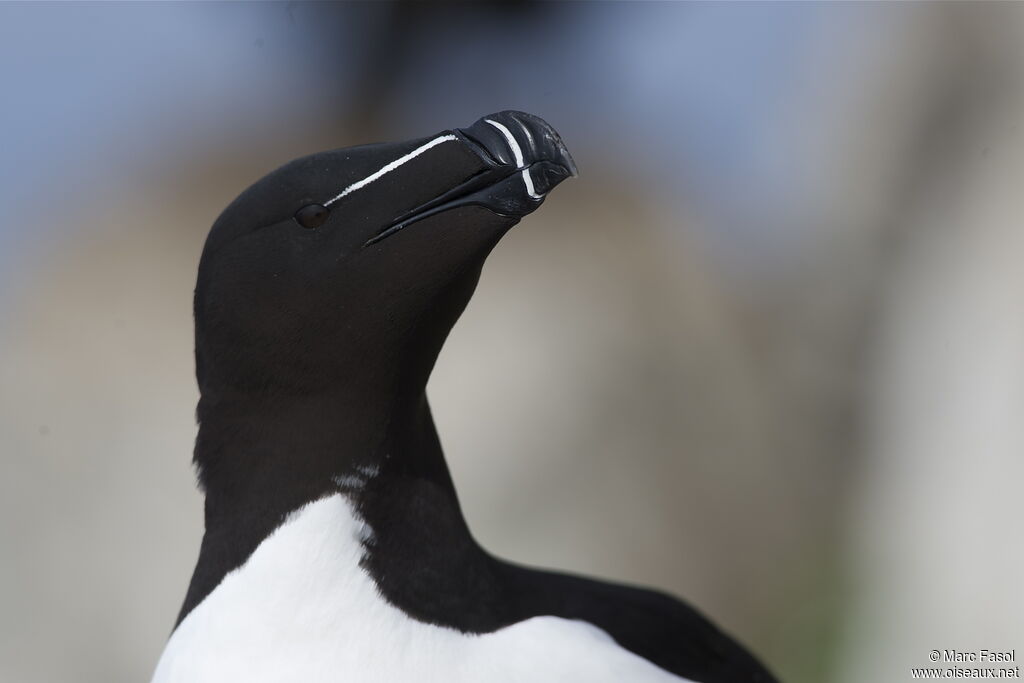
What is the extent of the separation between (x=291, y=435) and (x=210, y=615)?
360mm

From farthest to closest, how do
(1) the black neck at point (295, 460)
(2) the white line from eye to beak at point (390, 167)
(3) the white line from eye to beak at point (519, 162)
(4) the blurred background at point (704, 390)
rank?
(4) the blurred background at point (704, 390) → (1) the black neck at point (295, 460) → (2) the white line from eye to beak at point (390, 167) → (3) the white line from eye to beak at point (519, 162)

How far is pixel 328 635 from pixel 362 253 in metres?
0.67

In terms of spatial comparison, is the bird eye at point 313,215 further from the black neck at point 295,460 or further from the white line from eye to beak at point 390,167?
the black neck at point 295,460

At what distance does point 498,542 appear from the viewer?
222 inches

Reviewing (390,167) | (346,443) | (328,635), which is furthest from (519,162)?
(328,635)

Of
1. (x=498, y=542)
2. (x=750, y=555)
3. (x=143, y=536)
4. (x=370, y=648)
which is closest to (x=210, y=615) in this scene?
(x=370, y=648)

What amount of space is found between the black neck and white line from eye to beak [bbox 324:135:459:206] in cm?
36

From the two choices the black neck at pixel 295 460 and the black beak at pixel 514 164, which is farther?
the black neck at pixel 295 460

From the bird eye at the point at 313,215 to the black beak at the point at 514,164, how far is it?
24cm

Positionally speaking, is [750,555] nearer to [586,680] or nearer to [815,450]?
[815,450]

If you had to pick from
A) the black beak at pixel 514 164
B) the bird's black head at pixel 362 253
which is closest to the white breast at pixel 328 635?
the bird's black head at pixel 362 253

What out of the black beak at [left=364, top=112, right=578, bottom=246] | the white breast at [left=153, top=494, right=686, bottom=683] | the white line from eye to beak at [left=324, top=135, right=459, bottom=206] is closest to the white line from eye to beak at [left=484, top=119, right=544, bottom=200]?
the black beak at [left=364, top=112, right=578, bottom=246]

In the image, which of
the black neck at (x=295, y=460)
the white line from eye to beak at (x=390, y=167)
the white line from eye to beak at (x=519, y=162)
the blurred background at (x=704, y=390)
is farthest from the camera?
the blurred background at (x=704, y=390)

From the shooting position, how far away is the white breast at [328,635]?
2.27 metres
